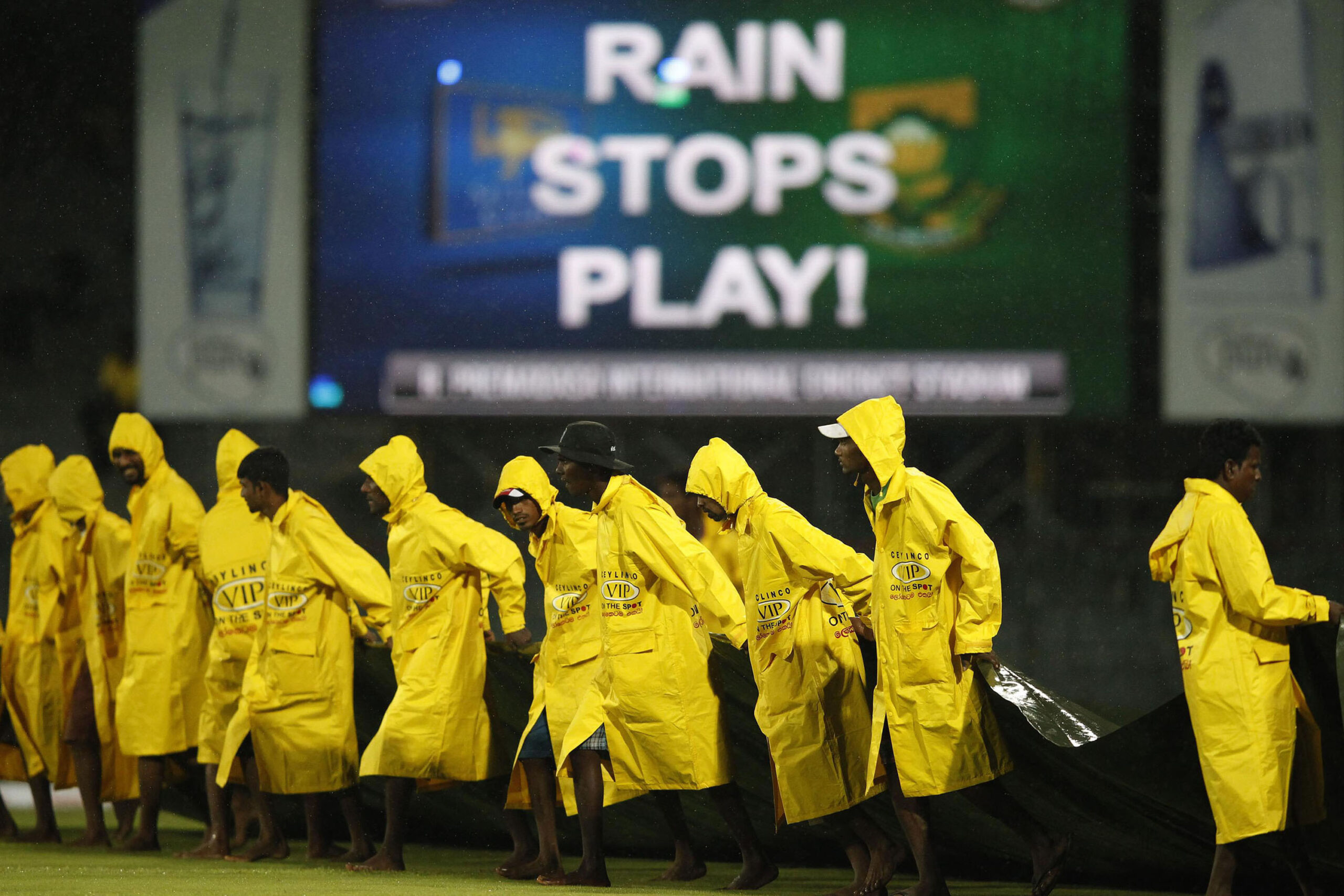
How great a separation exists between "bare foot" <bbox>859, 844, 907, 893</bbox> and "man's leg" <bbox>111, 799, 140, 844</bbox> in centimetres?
387

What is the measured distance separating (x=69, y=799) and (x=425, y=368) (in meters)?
3.82

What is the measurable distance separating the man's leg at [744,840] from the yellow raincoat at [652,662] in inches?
4.3

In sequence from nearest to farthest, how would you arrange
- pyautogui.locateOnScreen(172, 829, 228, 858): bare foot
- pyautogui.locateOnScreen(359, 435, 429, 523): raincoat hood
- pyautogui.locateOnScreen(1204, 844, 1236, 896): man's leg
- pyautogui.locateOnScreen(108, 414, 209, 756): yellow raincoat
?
pyautogui.locateOnScreen(1204, 844, 1236, 896): man's leg, pyautogui.locateOnScreen(359, 435, 429, 523): raincoat hood, pyautogui.locateOnScreen(172, 829, 228, 858): bare foot, pyautogui.locateOnScreen(108, 414, 209, 756): yellow raincoat

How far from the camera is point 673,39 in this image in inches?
520

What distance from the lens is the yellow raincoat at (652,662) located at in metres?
6.86

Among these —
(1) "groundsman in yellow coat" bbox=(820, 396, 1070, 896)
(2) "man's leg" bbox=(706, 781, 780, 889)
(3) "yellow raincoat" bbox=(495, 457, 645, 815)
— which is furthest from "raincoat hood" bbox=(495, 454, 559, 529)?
(1) "groundsman in yellow coat" bbox=(820, 396, 1070, 896)

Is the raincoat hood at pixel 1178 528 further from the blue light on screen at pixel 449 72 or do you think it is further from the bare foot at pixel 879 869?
the blue light on screen at pixel 449 72

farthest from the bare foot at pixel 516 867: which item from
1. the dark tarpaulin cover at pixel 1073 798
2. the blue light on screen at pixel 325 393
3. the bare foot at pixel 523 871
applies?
the blue light on screen at pixel 325 393

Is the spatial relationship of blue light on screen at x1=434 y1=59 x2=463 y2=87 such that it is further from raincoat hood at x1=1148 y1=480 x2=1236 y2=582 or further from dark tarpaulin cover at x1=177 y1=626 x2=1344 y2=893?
raincoat hood at x1=1148 y1=480 x2=1236 y2=582

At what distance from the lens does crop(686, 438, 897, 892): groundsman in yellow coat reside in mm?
6742

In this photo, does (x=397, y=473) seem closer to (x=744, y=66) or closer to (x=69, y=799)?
(x=69, y=799)

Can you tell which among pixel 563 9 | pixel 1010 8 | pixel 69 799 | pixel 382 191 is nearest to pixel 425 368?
pixel 382 191

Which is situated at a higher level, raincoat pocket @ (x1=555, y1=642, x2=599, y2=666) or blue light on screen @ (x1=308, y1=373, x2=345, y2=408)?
blue light on screen @ (x1=308, y1=373, x2=345, y2=408)

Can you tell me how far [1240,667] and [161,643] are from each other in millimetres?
4837
